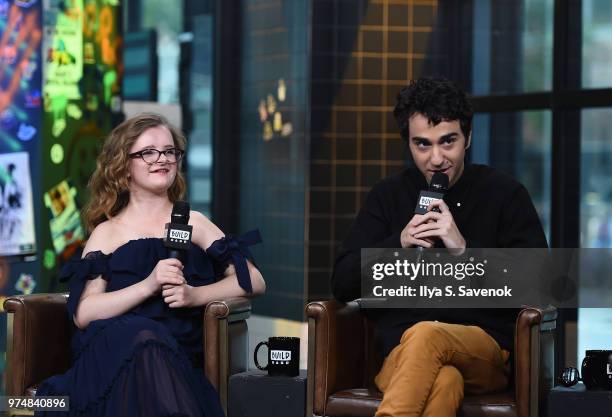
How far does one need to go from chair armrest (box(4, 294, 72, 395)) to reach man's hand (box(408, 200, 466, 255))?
1264 millimetres

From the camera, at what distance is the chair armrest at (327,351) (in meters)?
3.53

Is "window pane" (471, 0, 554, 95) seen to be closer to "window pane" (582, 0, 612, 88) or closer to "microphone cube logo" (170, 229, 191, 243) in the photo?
"window pane" (582, 0, 612, 88)

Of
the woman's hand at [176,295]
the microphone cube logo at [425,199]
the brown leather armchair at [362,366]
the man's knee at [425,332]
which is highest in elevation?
the microphone cube logo at [425,199]

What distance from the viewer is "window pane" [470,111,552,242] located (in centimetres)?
619

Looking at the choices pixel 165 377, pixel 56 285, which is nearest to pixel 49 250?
pixel 56 285

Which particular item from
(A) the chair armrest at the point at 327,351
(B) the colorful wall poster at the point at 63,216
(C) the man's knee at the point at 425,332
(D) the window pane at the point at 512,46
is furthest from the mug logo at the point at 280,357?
(D) the window pane at the point at 512,46

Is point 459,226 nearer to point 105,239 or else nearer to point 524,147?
point 105,239

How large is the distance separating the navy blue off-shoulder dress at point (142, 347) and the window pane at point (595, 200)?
2.79 meters

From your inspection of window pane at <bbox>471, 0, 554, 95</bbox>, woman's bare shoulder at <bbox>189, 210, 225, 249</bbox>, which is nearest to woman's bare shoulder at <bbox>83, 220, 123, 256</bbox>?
woman's bare shoulder at <bbox>189, 210, 225, 249</bbox>

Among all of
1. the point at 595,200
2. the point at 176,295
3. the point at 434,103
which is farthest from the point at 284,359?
the point at 595,200

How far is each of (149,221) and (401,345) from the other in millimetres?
942

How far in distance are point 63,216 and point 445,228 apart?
8.23 feet

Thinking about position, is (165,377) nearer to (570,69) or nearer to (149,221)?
(149,221)

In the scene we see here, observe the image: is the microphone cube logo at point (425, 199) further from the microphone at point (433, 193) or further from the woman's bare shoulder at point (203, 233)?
the woman's bare shoulder at point (203, 233)
